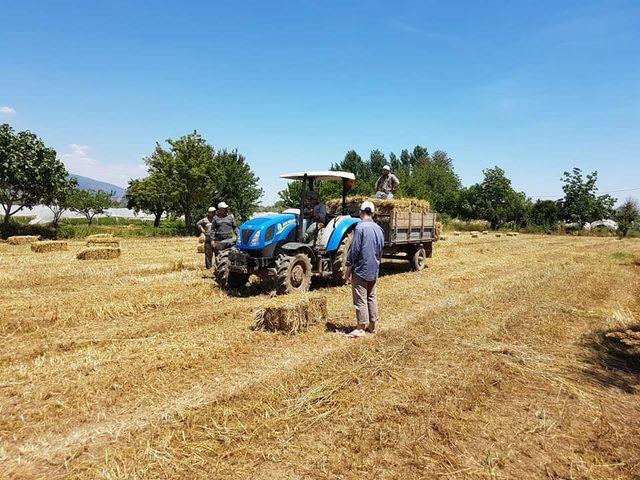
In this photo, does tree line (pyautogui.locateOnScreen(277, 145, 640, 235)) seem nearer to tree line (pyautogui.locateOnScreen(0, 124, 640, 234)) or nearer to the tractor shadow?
tree line (pyautogui.locateOnScreen(0, 124, 640, 234))

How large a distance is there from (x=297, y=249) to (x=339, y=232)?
50.7 inches

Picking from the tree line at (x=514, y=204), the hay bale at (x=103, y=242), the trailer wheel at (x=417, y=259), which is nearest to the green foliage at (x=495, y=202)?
the tree line at (x=514, y=204)

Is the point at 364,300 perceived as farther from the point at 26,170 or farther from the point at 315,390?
the point at 26,170

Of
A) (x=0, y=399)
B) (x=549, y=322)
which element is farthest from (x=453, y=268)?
(x=0, y=399)

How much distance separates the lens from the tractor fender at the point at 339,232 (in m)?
9.27

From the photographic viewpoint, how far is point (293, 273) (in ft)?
27.3

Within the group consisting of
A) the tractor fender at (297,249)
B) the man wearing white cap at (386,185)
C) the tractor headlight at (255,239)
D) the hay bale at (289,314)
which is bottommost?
the hay bale at (289,314)

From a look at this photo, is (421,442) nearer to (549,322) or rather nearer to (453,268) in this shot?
(549,322)

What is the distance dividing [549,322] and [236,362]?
508 cm

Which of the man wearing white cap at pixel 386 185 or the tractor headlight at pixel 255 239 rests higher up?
the man wearing white cap at pixel 386 185

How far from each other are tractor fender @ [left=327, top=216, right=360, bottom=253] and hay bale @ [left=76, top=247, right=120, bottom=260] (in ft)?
29.8

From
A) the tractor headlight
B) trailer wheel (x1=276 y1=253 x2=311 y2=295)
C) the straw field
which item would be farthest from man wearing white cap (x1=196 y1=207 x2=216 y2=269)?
trailer wheel (x1=276 y1=253 x2=311 y2=295)

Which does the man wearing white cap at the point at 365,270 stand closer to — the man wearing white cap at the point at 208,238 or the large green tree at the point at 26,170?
the man wearing white cap at the point at 208,238

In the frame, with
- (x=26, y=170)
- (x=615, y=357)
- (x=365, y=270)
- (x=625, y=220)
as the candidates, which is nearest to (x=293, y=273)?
(x=365, y=270)
